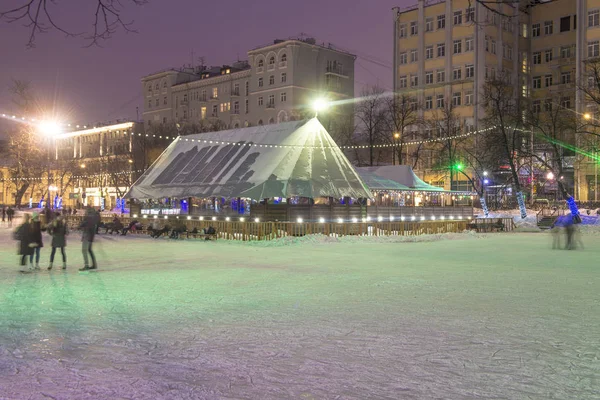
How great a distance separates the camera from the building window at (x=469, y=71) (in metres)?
58.7

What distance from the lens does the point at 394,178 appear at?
140 feet

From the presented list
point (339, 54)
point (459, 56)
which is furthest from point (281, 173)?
point (339, 54)

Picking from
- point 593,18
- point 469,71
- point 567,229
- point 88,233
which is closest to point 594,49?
point 593,18

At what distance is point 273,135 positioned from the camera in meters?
32.2

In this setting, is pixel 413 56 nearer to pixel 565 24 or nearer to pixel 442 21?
pixel 442 21

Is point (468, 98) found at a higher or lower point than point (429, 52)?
lower

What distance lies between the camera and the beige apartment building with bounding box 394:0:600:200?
190 feet

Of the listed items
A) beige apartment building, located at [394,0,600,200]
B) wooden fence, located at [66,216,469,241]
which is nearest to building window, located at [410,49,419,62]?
beige apartment building, located at [394,0,600,200]

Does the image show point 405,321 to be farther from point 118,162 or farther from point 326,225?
point 118,162

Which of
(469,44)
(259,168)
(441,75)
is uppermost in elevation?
(469,44)

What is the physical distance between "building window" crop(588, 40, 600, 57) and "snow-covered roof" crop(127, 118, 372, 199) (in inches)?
1485

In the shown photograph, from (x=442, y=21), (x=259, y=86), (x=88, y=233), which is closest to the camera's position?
(x=88, y=233)

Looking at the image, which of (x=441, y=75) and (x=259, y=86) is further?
(x=259, y=86)

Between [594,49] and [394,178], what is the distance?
28556mm
